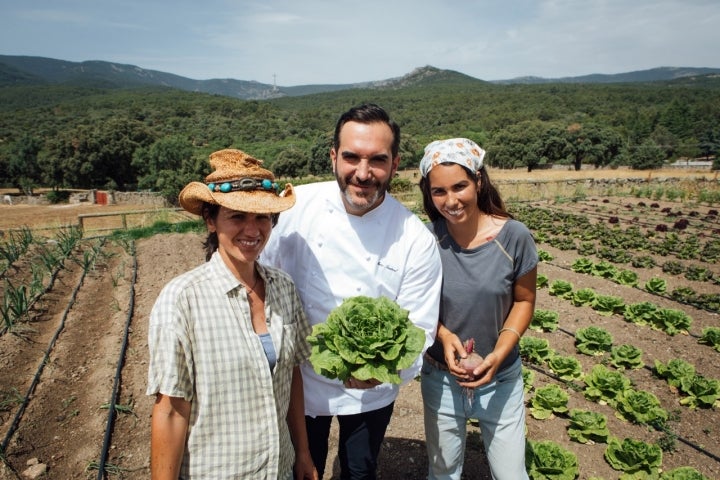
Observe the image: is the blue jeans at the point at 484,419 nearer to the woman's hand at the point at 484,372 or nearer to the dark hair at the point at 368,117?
the woman's hand at the point at 484,372

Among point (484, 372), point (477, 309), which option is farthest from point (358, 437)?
point (477, 309)

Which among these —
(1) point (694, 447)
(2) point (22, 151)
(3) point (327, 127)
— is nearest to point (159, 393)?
(1) point (694, 447)

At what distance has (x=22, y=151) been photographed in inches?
2186

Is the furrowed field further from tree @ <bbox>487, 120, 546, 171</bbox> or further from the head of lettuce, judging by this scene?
tree @ <bbox>487, 120, 546, 171</bbox>

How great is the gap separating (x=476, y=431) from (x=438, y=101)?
4808 inches

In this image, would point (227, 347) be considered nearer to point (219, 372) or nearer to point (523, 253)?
point (219, 372)

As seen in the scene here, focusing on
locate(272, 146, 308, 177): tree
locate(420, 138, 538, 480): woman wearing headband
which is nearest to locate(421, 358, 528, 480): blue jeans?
locate(420, 138, 538, 480): woman wearing headband

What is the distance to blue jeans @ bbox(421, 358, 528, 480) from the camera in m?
2.48

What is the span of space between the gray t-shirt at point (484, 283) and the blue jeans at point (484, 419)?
132 mm

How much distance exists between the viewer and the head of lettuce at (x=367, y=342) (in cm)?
196

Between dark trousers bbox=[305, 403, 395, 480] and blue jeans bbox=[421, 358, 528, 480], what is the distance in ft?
1.05

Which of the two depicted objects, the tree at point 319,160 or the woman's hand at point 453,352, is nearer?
the woman's hand at point 453,352

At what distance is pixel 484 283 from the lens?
2.44 metres

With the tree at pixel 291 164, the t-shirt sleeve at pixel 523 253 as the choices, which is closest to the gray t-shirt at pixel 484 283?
the t-shirt sleeve at pixel 523 253
